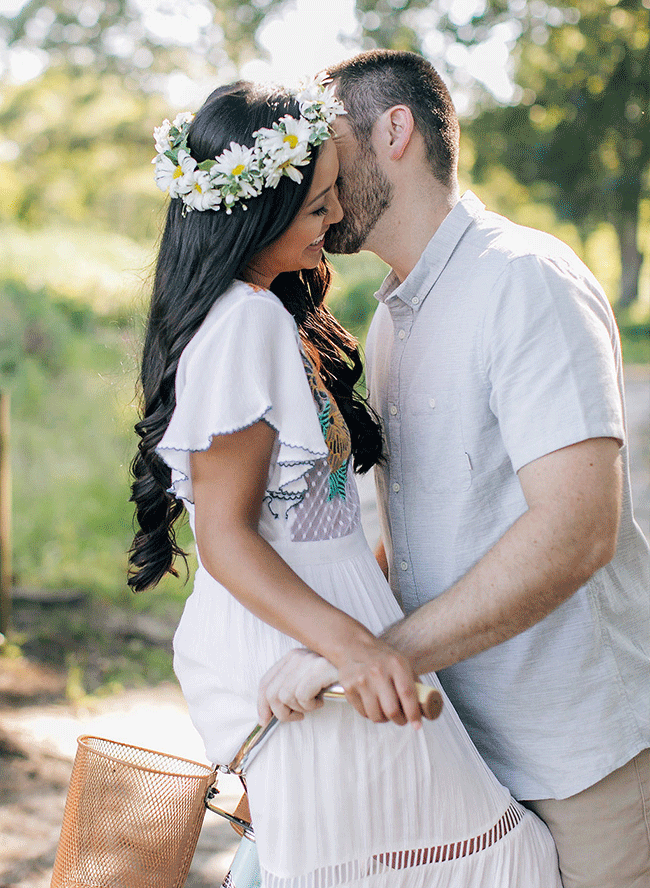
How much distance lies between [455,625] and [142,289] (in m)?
0.93

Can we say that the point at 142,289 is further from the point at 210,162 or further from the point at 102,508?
the point at 102,508

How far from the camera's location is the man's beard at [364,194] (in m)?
1.85

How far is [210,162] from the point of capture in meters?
1.50

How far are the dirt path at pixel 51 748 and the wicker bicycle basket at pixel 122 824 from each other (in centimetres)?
148

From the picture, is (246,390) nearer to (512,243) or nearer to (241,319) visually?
(241,319)

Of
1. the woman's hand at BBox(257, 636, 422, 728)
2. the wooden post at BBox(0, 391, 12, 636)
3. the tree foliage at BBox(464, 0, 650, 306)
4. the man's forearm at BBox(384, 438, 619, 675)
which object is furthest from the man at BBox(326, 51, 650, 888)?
the tree foliage at BBox(464, 0, 650, 306)

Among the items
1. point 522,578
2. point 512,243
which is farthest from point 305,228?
point 522,578

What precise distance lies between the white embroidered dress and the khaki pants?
0.18 feet

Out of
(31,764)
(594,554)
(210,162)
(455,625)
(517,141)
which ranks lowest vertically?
(31,764)

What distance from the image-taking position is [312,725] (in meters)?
1.41

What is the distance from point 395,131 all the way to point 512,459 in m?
0.80

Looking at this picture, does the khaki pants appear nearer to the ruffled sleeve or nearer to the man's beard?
the ruffled sleeve

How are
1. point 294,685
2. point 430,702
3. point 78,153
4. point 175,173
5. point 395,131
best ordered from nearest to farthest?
point 430,702, point 294,685, point 175,173, point 395,131, point 78,153

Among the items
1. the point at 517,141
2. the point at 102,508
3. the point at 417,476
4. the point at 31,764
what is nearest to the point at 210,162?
the point at 417,476
